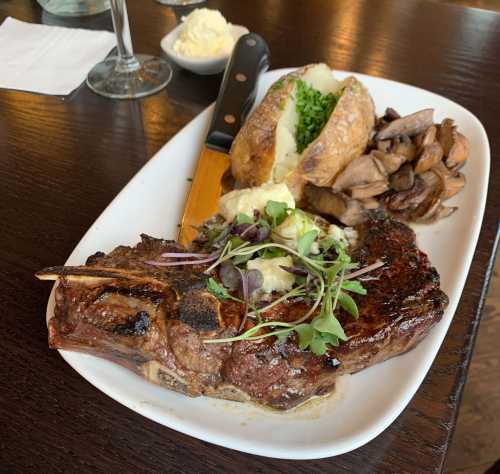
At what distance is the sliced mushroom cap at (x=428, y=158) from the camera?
161cm

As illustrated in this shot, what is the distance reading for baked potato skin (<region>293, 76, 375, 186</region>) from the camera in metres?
1.59

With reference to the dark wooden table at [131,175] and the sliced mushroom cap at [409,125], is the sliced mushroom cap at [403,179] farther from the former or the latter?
the dark wooden table at [131,175]

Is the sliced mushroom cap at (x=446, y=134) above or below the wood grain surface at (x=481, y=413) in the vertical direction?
above

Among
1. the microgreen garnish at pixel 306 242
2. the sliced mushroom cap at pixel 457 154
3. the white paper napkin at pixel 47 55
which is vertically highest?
the microgreen garnish at pixel 306 242

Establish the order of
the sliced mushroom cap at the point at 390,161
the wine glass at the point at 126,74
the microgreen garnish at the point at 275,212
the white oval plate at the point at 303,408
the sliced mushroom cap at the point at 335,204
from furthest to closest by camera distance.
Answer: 1. the wine glass at the point at 126,74
2. the sliced mushroom cap at the point at 390,161
3. the sliced mushroom cap at the point at 335,204
4. the microgreen garnish at the point at 275,212
5. the white oval plate at the point at 303,408

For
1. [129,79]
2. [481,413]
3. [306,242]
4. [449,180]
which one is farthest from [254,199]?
[481,413]

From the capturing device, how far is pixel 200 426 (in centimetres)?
103

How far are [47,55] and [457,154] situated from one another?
5.85 ft

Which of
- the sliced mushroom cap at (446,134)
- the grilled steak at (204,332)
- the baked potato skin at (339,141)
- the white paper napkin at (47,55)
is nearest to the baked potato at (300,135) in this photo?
the baked potato skin at (339,141)

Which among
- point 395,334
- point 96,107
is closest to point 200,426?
point 395,334

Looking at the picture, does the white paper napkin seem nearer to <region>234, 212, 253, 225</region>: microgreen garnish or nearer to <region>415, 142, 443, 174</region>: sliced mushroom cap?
<region>234, 212, 253, 225</region>: microgreen garnish

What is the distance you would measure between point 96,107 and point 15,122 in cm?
31

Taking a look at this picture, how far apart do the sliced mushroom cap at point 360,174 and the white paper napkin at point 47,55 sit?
1.24 metres

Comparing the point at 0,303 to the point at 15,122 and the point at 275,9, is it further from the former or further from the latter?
the point at 275,9
